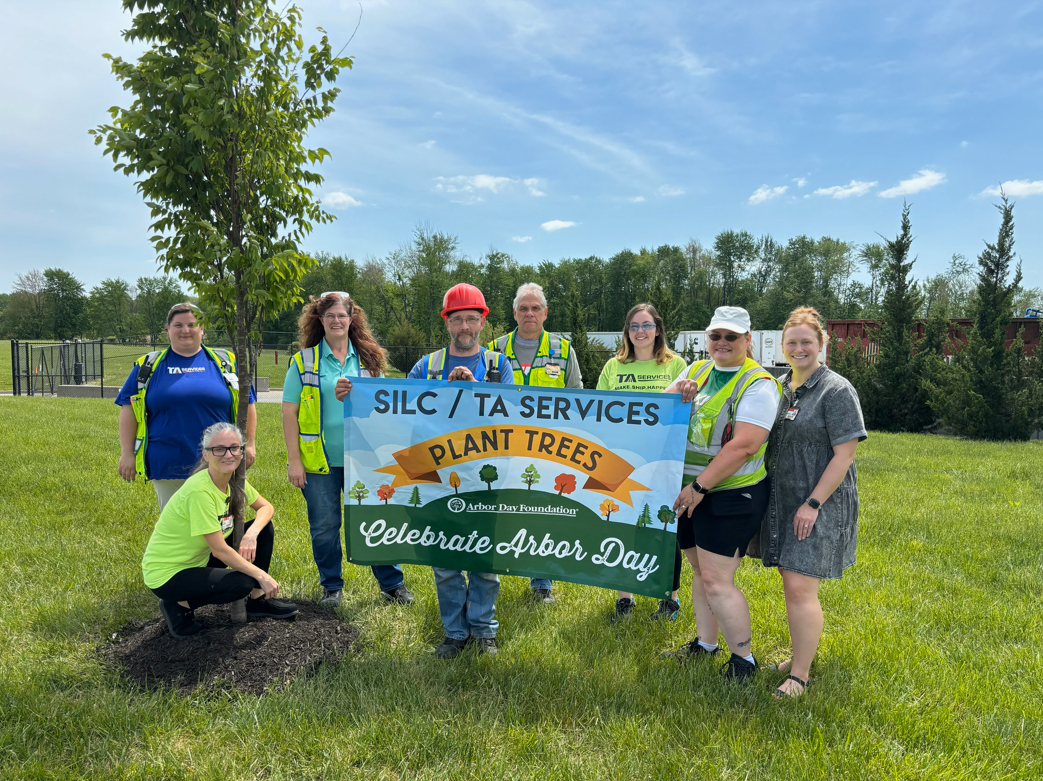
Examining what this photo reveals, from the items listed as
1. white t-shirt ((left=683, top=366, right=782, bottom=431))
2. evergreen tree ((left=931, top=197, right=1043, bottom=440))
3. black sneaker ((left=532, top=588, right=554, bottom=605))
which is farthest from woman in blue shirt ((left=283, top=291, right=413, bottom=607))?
evergreen tree ((left=931, top=197, right=1043, bottom=440))

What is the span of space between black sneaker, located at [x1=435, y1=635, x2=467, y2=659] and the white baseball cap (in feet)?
8.57

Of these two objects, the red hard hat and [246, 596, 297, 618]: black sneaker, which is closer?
the red hard hat

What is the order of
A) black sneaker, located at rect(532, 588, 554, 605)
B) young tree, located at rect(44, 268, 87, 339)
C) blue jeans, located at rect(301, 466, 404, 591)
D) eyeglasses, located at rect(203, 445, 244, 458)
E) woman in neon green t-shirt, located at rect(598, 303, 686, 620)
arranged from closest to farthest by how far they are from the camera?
eyeglasses, located at rect(203, 445, 244, 458) < blue jeans, located at rect(301, 466, 404, 591) < woman in neon green t-shirt, located at rect(598, 303, 686, 620) < black sneaker, located at rect(532, 588, 554, 605) < young tree, located at rect(44, 268, 87, 339)

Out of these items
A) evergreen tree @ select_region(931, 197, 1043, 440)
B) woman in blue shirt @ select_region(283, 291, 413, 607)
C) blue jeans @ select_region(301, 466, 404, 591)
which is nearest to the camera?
woman in blue shirt @ select_region(283, 291, 413, 607)

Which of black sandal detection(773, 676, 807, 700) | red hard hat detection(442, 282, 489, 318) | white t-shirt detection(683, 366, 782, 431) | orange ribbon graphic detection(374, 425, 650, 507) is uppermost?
red hard hat detection(442, 282, 489, 318)

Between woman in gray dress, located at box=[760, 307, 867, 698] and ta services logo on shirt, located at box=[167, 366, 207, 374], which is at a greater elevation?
ta services logo on shirt, located at box=[167, 366, 207, 374]

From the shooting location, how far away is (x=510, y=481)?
401 cm

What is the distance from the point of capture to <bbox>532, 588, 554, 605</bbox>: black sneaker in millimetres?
5078

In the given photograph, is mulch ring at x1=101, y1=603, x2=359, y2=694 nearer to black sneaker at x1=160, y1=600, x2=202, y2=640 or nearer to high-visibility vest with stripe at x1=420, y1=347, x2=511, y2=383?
black sneaker at x1=160, y1=600, x2=202, y2=640

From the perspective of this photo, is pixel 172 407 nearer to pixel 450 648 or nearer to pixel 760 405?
pixel 450 648

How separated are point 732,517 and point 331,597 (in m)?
3.11

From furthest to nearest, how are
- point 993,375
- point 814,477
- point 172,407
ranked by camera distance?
1. point 993,375
2. point 172,407
3. point 814,477

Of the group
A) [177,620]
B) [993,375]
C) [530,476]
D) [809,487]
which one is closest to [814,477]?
[809,487]

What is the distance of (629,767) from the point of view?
296 cm
